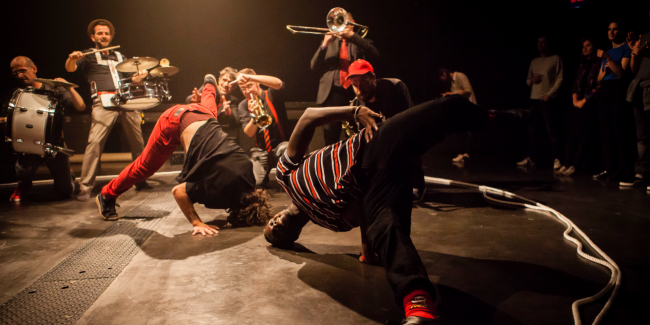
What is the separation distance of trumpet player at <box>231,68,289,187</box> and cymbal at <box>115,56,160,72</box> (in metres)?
0.91

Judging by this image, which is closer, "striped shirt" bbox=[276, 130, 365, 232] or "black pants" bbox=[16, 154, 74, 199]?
"striped shirt" bbox=[276, 130, 365, 232]

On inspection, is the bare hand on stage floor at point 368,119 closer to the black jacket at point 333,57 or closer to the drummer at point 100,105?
the black jacket at point 333,57

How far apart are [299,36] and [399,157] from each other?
18.6ft

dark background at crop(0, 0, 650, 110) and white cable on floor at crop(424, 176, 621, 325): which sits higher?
dark background at crop(0, 0, 650, 110)

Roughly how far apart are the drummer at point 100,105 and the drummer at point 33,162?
6.1 inches

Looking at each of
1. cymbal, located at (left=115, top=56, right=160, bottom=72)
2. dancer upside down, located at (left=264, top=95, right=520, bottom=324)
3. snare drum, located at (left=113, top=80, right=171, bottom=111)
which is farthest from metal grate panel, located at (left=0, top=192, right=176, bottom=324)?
cymbal, located at (left=115, top=56, right=160, bottom=72)

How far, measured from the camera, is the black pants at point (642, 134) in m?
3.96

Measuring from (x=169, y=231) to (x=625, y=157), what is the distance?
14.8 feet

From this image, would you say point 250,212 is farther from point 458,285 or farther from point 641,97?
point 641,97

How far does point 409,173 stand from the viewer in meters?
1.73

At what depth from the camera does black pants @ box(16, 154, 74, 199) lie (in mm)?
3916

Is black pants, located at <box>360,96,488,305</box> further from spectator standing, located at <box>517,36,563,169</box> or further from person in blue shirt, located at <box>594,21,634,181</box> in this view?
spectator standing, located at <box>517,36,563,169</box>

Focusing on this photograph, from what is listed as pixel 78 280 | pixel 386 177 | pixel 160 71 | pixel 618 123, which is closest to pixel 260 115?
pixel 160 71

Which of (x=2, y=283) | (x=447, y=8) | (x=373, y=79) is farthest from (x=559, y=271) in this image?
(x=447, y=8)
